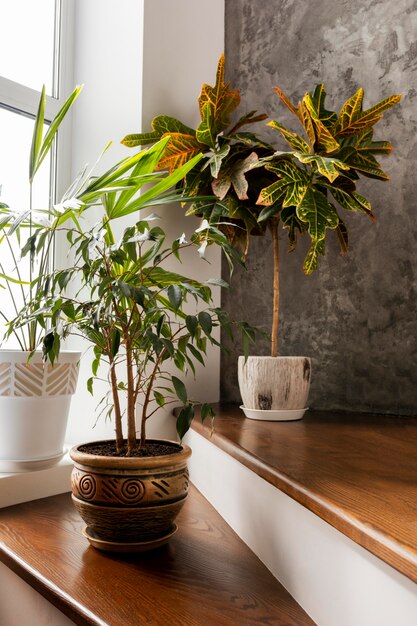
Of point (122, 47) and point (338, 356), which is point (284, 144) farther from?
point (338, 356)

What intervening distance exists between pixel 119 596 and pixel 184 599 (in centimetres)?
13

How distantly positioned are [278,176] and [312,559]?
4.03 ft

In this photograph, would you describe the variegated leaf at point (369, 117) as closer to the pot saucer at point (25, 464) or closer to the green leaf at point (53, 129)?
the green leaf at point (53, 129)

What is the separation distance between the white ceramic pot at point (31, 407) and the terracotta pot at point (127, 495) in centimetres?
39

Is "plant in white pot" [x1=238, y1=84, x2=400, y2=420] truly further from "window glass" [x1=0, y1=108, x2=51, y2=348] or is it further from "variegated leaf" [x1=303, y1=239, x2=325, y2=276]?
"window glass" [x1=0, y1=108, x2=51, y2=348]

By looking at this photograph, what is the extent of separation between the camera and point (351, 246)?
2.34 metres

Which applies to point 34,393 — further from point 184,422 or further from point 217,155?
point 217,155

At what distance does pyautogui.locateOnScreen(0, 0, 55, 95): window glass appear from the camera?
214 centimetres

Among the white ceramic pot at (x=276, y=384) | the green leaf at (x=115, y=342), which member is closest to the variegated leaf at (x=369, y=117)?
the white ceramic pot at (x=276, y=384)

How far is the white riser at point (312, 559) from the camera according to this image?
2.76 ft

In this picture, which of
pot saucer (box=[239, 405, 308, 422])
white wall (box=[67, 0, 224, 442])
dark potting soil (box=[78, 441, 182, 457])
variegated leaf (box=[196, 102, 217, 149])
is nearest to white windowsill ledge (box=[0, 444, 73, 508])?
white wall (box=[67, 0, 224, 442])

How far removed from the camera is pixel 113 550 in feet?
4.43

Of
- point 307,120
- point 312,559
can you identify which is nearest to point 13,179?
point 307,120

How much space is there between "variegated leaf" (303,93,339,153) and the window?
3.36 feet
